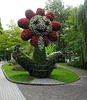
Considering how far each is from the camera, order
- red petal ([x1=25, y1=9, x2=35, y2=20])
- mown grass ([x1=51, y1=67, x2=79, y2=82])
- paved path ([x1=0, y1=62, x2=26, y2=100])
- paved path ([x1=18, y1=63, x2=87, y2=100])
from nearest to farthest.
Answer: paved path ([x1=0, y1=62, x2=26, y2=100]) < paved path ([x1=18, y1=63, x2=87, y2=100]) < mown grass ([x1=51, y1=67, x2=79, y2=82]) < red petal ([x1=25, y1=9, x2=35, y2=20])

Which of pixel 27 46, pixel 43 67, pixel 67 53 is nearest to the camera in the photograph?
pixel 43 67

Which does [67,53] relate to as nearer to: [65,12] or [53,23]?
[65,12]

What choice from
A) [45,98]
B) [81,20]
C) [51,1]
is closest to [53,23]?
[81,20]

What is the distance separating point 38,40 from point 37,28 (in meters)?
1.04

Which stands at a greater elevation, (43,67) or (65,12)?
(65,12)

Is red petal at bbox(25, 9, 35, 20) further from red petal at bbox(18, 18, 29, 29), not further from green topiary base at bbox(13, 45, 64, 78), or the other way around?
green topiary base at bbox(13, 45, 64, 78)

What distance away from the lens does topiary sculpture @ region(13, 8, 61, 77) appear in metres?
11.5

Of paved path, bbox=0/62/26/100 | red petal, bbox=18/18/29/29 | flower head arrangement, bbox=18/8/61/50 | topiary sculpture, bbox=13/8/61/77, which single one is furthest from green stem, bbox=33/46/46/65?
paved path, bbox=0/62/26/100

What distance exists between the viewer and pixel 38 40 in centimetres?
1199

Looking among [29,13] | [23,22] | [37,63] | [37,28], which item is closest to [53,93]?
[37,63]

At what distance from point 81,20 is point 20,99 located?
9042mm

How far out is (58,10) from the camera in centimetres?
3644

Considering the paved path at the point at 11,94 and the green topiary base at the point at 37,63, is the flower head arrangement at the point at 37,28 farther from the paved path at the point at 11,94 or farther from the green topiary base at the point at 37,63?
the paved path at the point at 11,94

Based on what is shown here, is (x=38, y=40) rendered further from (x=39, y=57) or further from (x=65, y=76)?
(x=65, y=76)
